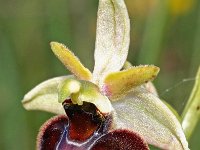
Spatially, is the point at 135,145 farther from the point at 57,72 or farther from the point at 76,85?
the point at 57,72

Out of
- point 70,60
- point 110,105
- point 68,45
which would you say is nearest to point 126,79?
point 110,105

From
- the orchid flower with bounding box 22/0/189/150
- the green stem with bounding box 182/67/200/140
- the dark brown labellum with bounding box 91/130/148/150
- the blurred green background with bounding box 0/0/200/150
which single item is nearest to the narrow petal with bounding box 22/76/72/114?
the orchid flower with bounding box 22/0/189/150

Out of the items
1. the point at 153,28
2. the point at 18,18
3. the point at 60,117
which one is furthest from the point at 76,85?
the point at 18,18

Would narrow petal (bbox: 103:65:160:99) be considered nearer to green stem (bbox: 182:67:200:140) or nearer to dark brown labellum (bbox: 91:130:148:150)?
dark brown labellum (bbox: 91:130:148:150)

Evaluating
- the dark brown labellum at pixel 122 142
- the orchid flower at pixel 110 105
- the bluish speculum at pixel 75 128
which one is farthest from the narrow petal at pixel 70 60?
the dark brown labellum at pixel 122 142

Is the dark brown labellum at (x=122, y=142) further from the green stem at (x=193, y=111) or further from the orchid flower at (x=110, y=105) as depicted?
the green stem at (x=193, y=111)

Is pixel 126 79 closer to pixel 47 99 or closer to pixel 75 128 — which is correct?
pixel 75 128
